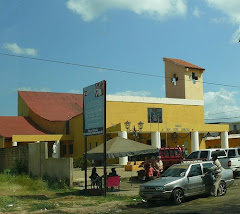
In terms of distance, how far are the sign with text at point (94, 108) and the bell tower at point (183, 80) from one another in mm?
31201

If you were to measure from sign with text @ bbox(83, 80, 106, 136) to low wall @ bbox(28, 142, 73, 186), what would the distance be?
96.0 inches

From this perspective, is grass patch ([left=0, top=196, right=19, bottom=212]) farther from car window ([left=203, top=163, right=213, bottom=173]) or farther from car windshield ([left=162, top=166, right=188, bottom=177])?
car window ([left=203, top=163, right=213, bottom=173])

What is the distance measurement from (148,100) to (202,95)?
10.6 metres

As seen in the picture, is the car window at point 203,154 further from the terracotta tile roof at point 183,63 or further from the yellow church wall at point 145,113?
the terracotta tile roof at point 183,63

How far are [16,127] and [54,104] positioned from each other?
721cm

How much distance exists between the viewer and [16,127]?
146 ft

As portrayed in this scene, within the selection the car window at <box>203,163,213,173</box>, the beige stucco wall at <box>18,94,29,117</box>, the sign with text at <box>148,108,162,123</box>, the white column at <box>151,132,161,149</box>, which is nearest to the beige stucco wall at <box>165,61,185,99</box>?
the sign with text at <box>148,108,162,123</box>

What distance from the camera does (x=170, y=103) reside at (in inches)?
1748

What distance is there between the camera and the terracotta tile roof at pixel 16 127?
4213 centimetres

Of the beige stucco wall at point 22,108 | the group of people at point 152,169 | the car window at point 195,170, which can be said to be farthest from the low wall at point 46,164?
the beige stucco wall at point 22,108

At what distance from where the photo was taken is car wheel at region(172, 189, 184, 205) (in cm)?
1378

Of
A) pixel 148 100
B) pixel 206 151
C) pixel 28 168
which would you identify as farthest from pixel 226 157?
pixel 148 100

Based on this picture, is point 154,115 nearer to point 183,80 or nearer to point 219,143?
point 183,80

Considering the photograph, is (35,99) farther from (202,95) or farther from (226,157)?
(226,157)
